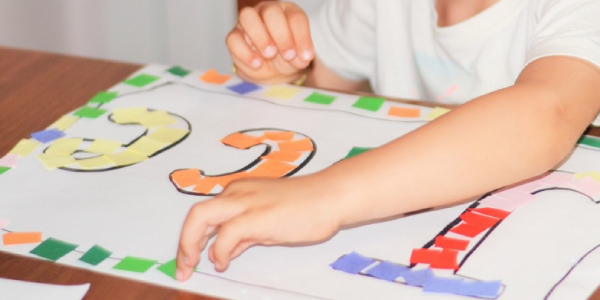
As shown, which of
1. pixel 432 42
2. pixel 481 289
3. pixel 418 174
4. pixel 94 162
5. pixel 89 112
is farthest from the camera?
pixel 432 42

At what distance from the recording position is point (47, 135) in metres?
0.83

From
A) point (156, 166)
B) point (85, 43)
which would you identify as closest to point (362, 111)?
point (156, 166)

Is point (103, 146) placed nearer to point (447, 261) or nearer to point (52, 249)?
point (52, 249)

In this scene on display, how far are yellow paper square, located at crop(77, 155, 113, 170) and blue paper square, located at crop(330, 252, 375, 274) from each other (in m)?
0.26

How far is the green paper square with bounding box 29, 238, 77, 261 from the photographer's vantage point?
2.08 ft

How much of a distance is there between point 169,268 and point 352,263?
5.1 inches

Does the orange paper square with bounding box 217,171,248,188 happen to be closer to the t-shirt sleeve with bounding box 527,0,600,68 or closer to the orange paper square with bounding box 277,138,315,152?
the orange paper square with bounding box 277,138,315,152

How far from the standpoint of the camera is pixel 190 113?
0.86 metres

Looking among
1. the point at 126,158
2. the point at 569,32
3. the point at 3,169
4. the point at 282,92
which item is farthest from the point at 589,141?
the point at 3,169

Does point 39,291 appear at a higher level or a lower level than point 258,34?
lower

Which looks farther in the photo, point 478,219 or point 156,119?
point 156,119

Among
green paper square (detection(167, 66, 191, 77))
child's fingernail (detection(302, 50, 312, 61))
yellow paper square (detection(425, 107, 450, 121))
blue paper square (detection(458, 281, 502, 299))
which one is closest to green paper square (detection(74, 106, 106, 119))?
green paper square (detection(167, 66, 191, 77))

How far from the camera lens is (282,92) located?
2.98ft

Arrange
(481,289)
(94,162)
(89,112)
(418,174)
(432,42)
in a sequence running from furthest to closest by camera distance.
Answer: (432,42)
(89,112)
(94,162)
(418,174)
(481,289)
